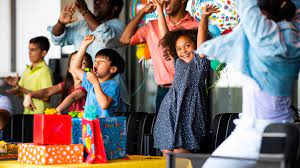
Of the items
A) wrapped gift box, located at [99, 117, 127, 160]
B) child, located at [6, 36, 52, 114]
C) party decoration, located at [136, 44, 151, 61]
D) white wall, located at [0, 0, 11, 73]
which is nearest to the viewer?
wrapped gift box, located at [99, 117, 127, 160]

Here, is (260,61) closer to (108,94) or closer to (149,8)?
(108,94)

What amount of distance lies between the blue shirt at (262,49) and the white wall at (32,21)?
4.51 m

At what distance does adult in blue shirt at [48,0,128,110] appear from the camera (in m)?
5.90

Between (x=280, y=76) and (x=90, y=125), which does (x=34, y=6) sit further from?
(x=280, y=76)

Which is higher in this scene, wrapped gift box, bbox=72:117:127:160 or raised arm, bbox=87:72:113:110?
raised arm, bbox=87:72:113:110

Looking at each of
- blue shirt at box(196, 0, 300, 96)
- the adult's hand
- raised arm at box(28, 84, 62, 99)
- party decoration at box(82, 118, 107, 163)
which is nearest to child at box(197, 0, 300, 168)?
blue shirt at box(196, 0, 300, 96)

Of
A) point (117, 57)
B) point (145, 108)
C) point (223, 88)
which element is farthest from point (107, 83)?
point (145, 108)

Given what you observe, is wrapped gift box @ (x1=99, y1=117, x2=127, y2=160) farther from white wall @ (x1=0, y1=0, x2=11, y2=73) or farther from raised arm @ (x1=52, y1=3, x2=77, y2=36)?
white wall @ (x1=0, y1=0, x2=11, y2=73)

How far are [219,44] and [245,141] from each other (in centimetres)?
42

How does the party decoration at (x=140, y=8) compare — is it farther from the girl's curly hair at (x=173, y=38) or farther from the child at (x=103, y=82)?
the girl's curly hair at (x=173, y=38)

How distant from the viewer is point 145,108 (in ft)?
21.6

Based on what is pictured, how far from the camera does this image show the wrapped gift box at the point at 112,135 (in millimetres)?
3309

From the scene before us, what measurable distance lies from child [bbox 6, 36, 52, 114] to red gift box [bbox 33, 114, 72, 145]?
307cm

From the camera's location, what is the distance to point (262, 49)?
2.64 m
